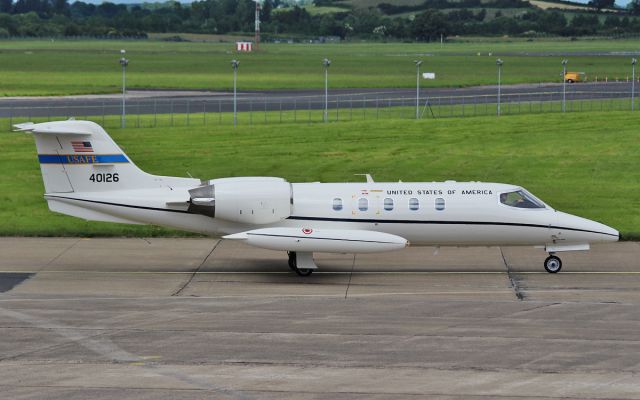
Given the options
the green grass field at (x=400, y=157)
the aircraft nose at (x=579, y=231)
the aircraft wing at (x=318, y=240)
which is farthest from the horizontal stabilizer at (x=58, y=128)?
the aircraft nose at (x=579, y=231)

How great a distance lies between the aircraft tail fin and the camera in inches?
1212

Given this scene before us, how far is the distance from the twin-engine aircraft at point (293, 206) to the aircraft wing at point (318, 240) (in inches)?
13.2

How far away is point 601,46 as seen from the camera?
198000 millimetres

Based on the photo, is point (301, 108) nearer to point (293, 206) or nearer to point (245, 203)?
point (293, 206)

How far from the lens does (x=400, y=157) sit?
5247 cm

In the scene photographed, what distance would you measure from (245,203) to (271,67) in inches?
4577

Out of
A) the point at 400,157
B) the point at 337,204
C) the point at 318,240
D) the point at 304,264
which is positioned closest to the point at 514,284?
the point at 337,204

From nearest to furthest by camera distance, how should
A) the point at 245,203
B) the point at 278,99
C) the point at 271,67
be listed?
1. the point at 245,203
2. the point at 278,99
3. the point at 271,67

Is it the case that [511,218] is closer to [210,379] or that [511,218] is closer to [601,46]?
[210,379]

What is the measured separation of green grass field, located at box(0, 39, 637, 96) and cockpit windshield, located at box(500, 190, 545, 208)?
70.0 m

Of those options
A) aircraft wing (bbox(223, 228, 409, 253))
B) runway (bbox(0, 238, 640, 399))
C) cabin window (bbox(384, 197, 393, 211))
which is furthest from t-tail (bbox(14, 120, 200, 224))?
cabin window (bbox(384, 197, 393, 211))

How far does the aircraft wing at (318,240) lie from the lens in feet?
98.6

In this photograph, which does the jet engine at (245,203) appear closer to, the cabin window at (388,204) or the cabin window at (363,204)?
the cabin window at (363,204)

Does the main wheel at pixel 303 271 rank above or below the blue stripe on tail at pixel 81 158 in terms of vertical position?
below
